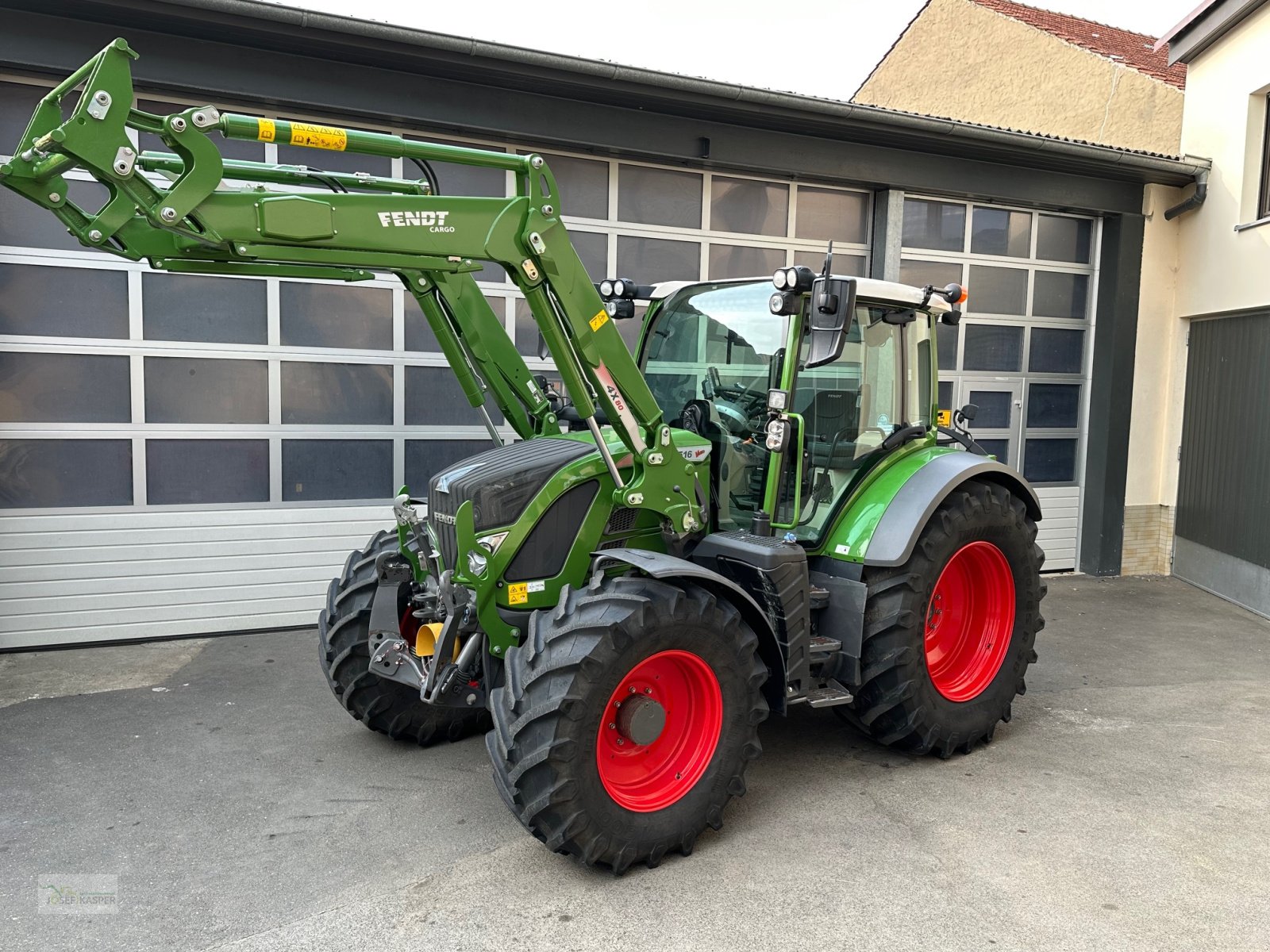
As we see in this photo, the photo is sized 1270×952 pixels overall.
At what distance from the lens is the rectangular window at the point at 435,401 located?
6.62 meters

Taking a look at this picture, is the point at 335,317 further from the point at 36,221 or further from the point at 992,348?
the point at 992,348

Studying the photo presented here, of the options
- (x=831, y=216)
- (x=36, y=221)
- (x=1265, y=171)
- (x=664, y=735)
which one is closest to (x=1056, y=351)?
(x=1265, y=171)

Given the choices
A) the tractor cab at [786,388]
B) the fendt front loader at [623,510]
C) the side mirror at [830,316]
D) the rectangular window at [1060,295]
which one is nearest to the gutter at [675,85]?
the rectangular window at [1060,295]

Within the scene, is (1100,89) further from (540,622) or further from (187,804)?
(187,804)

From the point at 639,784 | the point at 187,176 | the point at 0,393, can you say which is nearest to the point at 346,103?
the point at 0,393

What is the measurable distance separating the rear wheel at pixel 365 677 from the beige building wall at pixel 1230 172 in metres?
6.98

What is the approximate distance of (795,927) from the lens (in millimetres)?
2885

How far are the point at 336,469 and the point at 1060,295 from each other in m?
6.47

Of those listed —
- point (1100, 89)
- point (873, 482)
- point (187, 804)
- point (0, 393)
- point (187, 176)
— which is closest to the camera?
point (187, 176)

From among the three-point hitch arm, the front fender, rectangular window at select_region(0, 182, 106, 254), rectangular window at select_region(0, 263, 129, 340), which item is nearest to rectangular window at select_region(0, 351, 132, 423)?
rectangular window at select_region(0, 263, 129, 340)

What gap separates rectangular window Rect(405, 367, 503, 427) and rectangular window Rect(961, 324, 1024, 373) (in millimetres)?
4376

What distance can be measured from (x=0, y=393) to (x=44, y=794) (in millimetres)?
2969

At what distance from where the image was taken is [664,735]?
3.43 meters

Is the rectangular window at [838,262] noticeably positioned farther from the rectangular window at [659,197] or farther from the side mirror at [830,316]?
the side mirror at [830,316]
